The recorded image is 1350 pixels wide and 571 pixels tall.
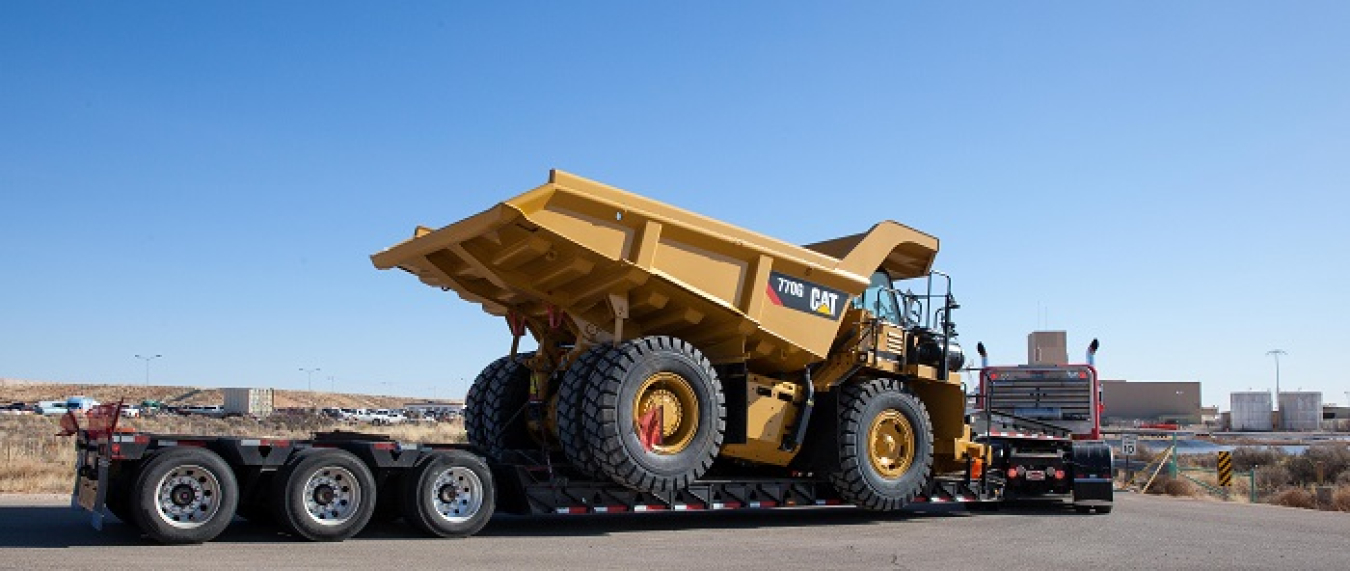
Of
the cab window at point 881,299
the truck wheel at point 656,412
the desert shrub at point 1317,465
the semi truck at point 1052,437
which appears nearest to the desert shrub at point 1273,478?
the desert shrub at point 1317,465

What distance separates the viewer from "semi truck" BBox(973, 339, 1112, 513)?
16312 millimetres

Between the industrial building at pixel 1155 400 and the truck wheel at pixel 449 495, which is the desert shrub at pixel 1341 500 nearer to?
the truck wheel at pixel 449 495

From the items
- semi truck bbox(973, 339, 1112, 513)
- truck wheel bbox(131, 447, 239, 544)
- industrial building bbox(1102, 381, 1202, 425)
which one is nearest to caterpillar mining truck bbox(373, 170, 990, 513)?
semi truck bbox(973, 339, 1112, 513)

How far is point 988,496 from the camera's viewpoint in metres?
15.9

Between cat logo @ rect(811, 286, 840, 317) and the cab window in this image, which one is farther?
the cab window

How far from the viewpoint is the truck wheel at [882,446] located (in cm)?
1343

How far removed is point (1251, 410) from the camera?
90.1 meters

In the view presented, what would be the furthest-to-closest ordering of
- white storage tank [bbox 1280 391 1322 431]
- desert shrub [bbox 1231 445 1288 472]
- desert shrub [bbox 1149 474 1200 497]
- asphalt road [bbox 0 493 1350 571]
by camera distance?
white storage tank [bbox 1280 391 1322 431] → desert shrub [bbox 1231 445 1288 472] → desert shrub [bbox 1149 474 1200 497] → asphalt road [bbox 0 493 1350 571]

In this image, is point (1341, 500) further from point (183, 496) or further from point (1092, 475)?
point (183, 496)

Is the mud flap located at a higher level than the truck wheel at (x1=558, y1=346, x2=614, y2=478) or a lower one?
lower

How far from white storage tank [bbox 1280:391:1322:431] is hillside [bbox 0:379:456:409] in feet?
272

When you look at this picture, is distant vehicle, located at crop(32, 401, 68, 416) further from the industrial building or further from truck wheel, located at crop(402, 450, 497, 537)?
the industrial building

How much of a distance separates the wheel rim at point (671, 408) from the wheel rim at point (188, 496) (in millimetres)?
4054

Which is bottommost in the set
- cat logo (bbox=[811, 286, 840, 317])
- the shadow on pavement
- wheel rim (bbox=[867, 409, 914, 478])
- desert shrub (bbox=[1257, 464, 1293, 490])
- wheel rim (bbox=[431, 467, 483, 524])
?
desert shrub (bbox=[1257, 464, 1293, 490])
